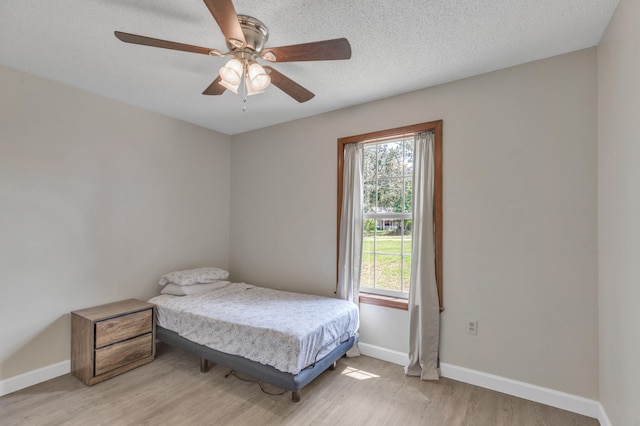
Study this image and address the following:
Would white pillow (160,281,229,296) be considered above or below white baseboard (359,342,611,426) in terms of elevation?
above

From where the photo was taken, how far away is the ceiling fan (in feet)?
4.77

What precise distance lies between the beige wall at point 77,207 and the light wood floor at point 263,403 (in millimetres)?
596

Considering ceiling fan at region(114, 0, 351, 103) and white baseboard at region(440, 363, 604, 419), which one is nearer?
ceiling fan at region(114, 0, 351, 103)

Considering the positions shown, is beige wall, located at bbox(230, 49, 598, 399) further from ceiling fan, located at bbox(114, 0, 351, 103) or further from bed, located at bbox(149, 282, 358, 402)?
ceiling fan, located at bbox(114, 0, 351, 103)

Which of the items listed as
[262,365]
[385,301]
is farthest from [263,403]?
[385,301]

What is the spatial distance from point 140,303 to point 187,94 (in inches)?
84.8

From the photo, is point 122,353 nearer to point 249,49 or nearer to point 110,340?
point 110,340

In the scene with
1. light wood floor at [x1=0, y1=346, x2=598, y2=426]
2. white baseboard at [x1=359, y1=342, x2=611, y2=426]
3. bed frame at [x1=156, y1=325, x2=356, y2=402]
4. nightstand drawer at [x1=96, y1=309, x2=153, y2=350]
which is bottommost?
light wood floor at [x1=0, y1=346, x2=598, y2=426]

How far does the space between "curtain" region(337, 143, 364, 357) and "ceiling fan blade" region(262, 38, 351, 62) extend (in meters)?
1.56

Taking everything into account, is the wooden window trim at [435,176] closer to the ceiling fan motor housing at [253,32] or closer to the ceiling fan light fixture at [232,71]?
the ceiling fan motor housing at [253,32]

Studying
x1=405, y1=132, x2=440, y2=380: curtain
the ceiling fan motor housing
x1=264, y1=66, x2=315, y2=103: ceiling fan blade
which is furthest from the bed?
the ceiling fan motor housing

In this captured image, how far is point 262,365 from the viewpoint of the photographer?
2.24m

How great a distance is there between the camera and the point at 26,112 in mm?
2490

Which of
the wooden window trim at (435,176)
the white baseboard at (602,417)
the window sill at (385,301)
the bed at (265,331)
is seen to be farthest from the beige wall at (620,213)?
the bed at (265,331)
